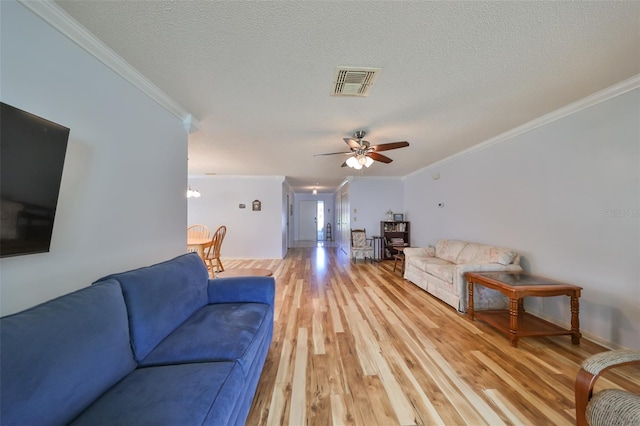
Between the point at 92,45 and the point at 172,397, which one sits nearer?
the point at 172,397

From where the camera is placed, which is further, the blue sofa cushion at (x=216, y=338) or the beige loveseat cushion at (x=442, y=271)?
the beige loveseat cushion at (x=442, y=271)

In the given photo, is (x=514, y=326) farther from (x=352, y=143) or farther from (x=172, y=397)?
(x=172, y=397)

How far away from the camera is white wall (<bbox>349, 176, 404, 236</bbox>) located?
6324 mm

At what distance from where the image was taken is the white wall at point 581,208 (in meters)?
1.93

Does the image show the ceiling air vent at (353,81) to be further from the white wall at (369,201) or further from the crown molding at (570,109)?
the white wall at (369,201)

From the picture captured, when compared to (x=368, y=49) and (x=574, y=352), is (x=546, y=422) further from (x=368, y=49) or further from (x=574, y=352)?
(x=368, y=49)

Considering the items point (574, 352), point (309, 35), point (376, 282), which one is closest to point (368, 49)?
point (309, 35)

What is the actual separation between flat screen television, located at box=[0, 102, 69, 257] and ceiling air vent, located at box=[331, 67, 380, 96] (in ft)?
5.82

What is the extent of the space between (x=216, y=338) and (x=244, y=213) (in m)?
5.15

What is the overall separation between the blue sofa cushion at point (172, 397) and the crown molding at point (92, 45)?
1.91m

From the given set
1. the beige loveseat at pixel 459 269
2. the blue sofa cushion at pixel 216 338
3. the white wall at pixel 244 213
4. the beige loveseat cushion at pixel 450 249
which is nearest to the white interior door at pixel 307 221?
the white wall at pixel 244 213

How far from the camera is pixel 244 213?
243 inches

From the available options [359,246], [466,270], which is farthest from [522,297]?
[359,246]

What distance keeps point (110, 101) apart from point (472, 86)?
9.37 ft
